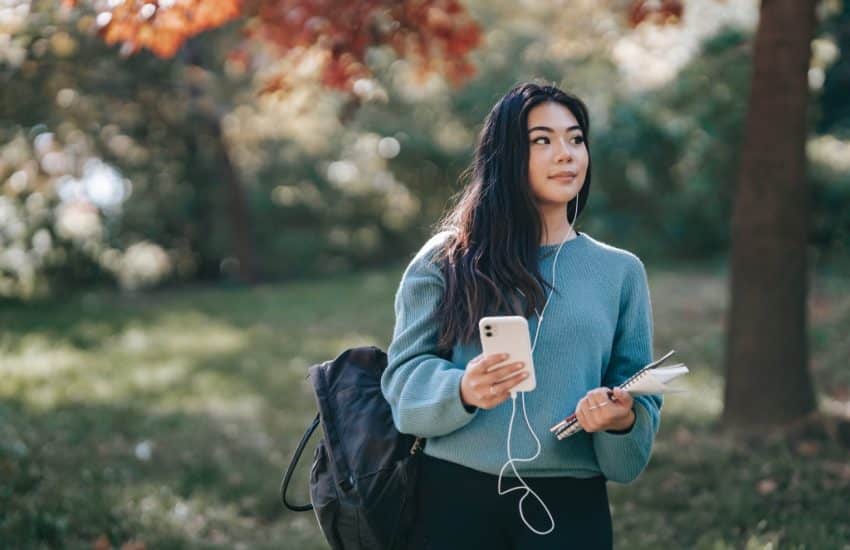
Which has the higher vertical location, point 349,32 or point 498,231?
point 349,32

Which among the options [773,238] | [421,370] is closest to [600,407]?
[421,370]

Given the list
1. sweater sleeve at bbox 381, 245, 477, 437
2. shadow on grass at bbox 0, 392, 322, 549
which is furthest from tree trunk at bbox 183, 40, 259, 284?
sweater sleeve at bbox 381, 245, 477, 437

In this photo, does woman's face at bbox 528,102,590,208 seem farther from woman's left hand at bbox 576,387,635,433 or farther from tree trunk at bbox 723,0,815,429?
tree trunk at bbox 723,0,815,429

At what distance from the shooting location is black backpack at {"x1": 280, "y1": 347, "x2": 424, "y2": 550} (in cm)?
259

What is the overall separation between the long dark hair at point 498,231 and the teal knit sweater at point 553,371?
0.05 metres

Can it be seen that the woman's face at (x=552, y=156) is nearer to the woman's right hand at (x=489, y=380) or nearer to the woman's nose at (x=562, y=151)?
the woman's nose at (x=562, y=151)

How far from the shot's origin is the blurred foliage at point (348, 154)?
1155 cm

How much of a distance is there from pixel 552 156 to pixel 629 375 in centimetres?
63

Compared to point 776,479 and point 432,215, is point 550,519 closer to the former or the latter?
point 776,479

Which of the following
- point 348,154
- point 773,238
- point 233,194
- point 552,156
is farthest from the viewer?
point 348,154

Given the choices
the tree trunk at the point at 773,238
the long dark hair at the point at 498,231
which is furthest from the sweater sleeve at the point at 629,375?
the tree trunk at the point at 773,238

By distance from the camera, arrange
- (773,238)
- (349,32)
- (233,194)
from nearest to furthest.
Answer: (349,32) < (773,238) < (233,194)

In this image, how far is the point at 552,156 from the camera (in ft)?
8.60

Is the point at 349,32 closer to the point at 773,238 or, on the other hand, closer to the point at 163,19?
the point at 163,19
